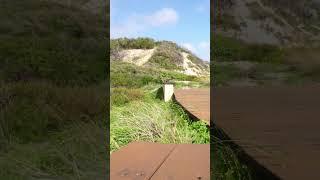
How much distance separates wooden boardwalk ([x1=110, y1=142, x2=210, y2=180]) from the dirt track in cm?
25

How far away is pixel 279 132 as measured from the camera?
8.96ft

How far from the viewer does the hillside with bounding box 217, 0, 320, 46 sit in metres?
18.7

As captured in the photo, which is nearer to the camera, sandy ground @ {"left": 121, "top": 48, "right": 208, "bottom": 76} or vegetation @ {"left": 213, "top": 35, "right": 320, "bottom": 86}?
vegetation @ {"left": 213, "top": 35, "right": 320, "bottom": 86}

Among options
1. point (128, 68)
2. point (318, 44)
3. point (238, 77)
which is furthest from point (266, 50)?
point (128, 68)

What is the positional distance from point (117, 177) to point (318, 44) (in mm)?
15934

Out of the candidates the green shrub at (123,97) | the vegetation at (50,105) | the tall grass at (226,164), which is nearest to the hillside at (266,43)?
the green shrub at (123,97)

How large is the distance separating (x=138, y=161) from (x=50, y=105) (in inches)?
133

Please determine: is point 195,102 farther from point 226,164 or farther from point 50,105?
point 226,164

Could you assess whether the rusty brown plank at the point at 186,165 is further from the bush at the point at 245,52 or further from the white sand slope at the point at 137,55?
the white sand slope at the point at 137,55

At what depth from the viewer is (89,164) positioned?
3.31 metres

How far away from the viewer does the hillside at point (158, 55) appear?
19.0 meters

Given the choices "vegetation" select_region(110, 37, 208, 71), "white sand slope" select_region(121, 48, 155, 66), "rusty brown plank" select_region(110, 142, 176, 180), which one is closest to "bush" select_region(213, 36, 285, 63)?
"vegetation" select_region(110, 37, 208, 71)

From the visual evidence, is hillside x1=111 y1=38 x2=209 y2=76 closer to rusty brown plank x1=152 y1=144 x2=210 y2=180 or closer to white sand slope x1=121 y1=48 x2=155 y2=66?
white sand slope x1=121 y1=48 x2=155 y2=66

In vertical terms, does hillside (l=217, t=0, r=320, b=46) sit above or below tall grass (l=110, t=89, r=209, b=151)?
above
